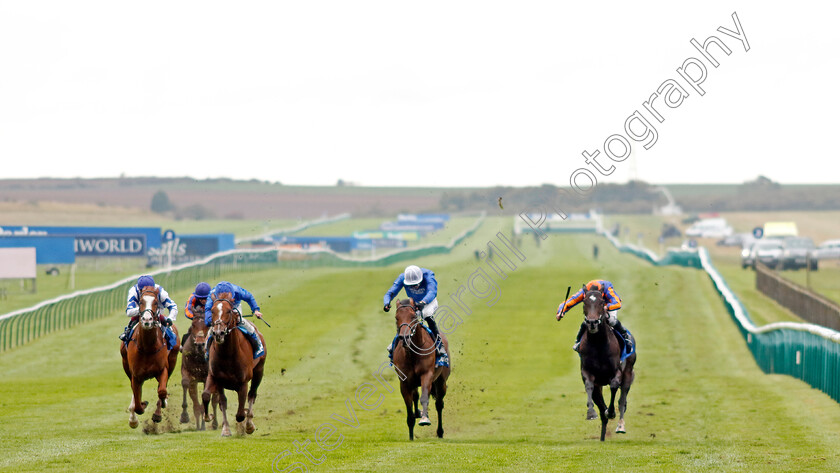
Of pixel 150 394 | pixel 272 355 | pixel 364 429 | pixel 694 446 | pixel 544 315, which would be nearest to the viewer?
pixel 694 446

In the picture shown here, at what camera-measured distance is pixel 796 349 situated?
2542 cm

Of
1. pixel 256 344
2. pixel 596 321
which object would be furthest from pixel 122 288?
pixel 596 321

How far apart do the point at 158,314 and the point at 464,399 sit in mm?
10222

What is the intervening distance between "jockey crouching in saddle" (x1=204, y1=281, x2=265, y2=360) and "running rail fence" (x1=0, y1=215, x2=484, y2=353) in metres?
15.5

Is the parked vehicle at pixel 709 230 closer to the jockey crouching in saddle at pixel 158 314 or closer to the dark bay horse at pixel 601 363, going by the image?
the dark bay horse at pixel 601 363

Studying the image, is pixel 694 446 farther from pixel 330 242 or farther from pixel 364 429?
pixel 330 242

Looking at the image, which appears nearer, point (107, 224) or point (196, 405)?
point (196, 405)

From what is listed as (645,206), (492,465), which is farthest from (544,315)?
(645,206)

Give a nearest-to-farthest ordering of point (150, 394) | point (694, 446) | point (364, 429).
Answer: point (694, 446), point (364, 429), point (150, 394)

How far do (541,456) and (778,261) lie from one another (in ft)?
162

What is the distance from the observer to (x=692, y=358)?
32.7 meters

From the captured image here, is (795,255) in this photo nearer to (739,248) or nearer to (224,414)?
(739,248)

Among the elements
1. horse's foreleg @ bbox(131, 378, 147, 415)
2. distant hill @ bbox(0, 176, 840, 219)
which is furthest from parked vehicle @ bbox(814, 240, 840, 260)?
horse's foreleg @ bbox(131, 378, 147, 415)

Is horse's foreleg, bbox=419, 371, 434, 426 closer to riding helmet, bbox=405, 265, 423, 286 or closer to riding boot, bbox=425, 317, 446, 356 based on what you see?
riding boot, bbox=425, 317, 446, 356
